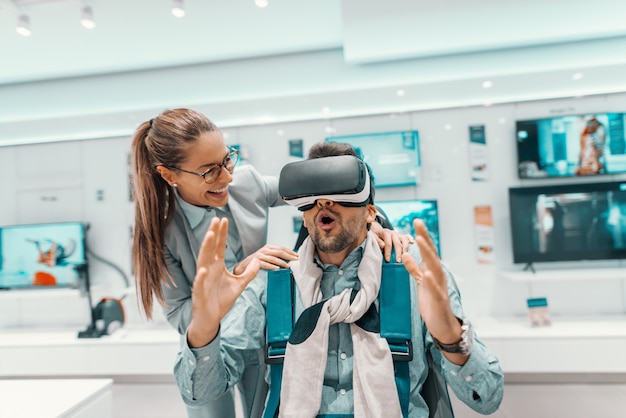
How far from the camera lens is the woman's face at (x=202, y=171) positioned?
1494 millimetres

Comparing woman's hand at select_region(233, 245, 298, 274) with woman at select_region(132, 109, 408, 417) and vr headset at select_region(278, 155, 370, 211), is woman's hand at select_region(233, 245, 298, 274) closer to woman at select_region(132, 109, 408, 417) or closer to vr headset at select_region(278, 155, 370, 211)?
woman at select_region(132, 109, 408, 417)

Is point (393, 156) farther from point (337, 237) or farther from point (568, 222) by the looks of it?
point (337, 237)

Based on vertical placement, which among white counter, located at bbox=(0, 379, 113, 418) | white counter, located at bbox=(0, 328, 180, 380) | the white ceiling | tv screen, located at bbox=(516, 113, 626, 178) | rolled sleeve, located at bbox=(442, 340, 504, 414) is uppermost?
the white ceiling

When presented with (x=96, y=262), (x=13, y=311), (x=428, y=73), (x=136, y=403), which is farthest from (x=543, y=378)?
(x=13, y=311)

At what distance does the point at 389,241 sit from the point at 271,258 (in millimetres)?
451

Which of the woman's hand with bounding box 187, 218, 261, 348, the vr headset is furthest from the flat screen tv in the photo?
the woman's hand with bounding box 187, 218, 261, 348

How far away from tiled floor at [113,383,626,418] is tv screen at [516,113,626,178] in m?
1.79

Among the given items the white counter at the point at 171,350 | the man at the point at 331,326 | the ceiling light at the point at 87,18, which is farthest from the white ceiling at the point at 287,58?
the man at the point at 331,326

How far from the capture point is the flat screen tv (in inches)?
137

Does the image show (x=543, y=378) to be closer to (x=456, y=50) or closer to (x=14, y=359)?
(x=456, y=50)

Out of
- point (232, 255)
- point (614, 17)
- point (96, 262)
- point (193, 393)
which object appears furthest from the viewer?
point (96, 262)

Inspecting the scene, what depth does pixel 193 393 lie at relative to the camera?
4.11 ft

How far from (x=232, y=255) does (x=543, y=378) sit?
2.97m

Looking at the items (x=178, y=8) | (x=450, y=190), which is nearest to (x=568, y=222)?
(x=450, y=190)
